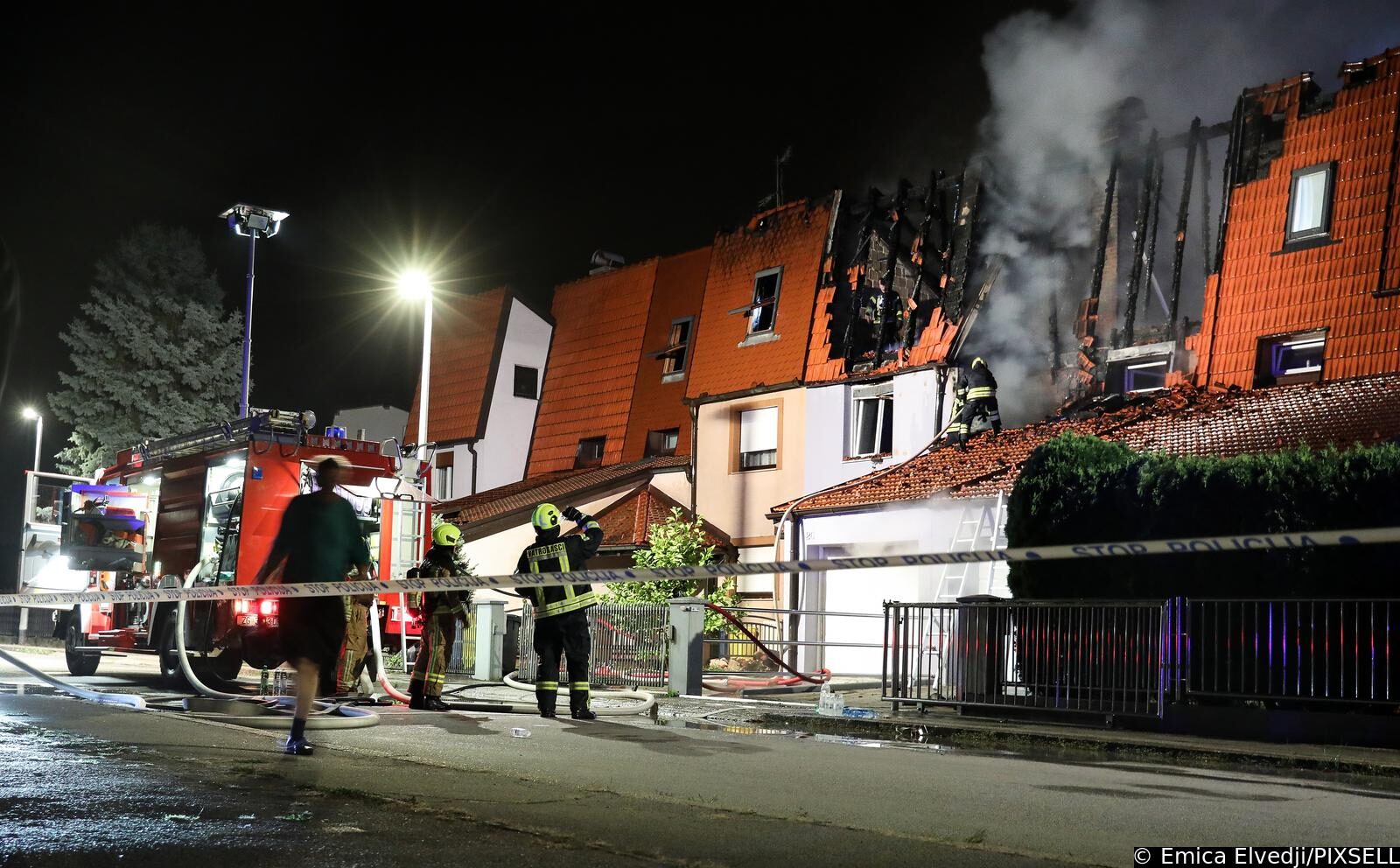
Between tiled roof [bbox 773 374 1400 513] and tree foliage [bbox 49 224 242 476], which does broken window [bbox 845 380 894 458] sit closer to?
tiled roof [bbox 773 374 1400 513]

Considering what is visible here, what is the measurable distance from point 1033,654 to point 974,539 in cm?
693

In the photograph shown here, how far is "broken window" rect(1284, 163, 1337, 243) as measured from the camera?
1991 cm

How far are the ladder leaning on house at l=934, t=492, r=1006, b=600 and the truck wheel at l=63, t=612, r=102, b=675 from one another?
36.9ft

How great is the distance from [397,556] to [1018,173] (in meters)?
14.1

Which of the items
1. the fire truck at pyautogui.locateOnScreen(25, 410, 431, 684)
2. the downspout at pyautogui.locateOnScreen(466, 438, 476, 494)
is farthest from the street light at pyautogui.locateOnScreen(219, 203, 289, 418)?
the downspout at pyautogui.locateOnScreen(466, 438, 476, 494)

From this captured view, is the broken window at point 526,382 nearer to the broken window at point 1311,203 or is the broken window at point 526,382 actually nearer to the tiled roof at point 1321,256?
the tiled roof at point 1321,256

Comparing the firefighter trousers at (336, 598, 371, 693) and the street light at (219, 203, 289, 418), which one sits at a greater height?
the street light at (219, 203, 289, 418)

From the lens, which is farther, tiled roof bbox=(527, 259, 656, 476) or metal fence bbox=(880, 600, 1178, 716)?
tiled roof bbox=(527, 259, 656, 476)

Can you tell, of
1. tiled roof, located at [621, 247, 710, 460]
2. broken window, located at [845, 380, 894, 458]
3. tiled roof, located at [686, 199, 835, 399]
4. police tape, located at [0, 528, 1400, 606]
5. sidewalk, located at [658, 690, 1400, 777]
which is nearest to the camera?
police tape, located at [0, 528, 1400, 606]

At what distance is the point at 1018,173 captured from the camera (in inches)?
947

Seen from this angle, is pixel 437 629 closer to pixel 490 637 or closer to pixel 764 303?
pixel 490 637

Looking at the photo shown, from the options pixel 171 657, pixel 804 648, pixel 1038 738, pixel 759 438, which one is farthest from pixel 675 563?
pixel 1038 738

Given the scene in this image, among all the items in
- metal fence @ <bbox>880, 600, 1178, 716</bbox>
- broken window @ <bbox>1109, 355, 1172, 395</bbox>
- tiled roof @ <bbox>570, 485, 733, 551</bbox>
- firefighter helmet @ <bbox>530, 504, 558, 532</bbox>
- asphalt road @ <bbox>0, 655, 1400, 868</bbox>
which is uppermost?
broken window @ <bbox>1109, 355, 1172, 395</bbox>

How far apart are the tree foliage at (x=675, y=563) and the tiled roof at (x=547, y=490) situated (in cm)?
243
